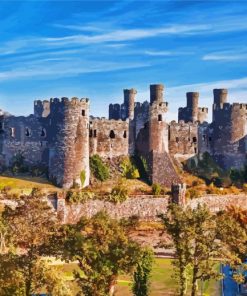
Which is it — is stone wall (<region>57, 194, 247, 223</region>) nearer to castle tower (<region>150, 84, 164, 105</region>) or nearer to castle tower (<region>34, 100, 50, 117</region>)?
castle tower (<region>150, 84, 164, 105</region>)

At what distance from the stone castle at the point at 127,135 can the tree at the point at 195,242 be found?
25.7 metres

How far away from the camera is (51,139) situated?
68062 mm

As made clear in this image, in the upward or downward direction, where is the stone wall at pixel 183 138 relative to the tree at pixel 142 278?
upward

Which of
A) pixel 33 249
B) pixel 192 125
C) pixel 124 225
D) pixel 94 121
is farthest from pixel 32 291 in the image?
pixel 192 125

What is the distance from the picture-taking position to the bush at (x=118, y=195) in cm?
6412

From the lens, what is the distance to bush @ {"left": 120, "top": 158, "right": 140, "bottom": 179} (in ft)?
239

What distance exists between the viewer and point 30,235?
3894 cm

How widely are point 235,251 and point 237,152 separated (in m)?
34.5

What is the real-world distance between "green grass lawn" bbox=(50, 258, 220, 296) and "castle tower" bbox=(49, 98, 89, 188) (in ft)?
44.3

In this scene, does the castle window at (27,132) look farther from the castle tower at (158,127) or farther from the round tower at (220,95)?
the round tower at (220,95)

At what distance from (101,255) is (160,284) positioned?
12.4 meters

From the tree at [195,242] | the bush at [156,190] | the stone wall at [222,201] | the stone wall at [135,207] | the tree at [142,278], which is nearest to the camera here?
the tree at [195,242]

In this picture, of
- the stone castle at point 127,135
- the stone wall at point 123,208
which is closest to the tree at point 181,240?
the stone wall at point 123,208

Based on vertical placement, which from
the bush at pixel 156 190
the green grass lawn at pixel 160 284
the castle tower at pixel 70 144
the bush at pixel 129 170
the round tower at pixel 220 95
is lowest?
the green grass lawn at pixel 160 284
